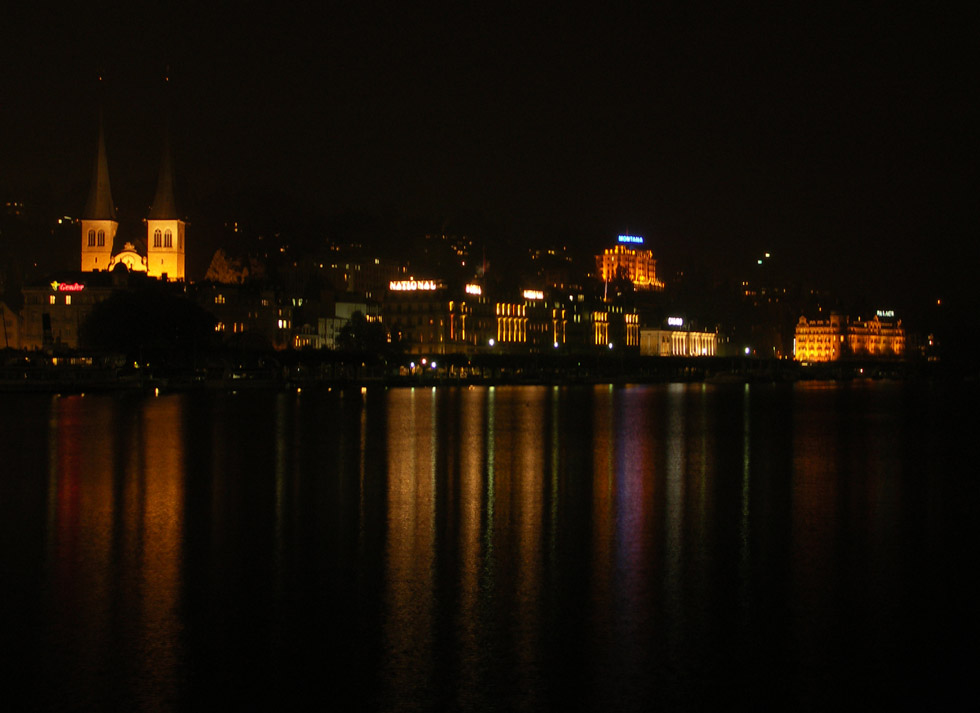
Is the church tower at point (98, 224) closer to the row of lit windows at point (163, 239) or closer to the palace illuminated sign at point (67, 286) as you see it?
the row of lit windows at point (163, 239)

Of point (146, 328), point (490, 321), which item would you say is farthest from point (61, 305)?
point (490, 321)

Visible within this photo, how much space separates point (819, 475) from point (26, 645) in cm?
1850

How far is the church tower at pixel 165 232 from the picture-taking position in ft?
410

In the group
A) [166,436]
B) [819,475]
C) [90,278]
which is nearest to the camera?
[819,475]

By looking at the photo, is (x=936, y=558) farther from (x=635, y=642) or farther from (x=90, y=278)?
(x=90, y=278)

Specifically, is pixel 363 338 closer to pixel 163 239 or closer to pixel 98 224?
pixel 163 239

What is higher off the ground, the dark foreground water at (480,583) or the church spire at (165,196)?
the church spire at (165,196)

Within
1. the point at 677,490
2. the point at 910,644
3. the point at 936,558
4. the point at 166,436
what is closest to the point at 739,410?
the point at 166,436

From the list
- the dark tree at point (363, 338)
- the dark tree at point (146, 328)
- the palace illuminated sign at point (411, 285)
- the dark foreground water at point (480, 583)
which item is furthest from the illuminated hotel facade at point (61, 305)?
the dark foreground water at point (480, 583)

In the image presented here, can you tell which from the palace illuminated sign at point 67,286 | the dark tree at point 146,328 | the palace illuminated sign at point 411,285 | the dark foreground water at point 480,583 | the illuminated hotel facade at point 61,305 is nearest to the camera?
the dark foreground water at point 480,583

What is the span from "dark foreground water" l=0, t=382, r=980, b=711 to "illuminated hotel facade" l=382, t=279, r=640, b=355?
10930 centimetres

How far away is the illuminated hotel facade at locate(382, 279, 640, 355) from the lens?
14475cm

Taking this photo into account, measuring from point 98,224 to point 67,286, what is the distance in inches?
616

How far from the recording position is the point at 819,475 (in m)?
24.6
